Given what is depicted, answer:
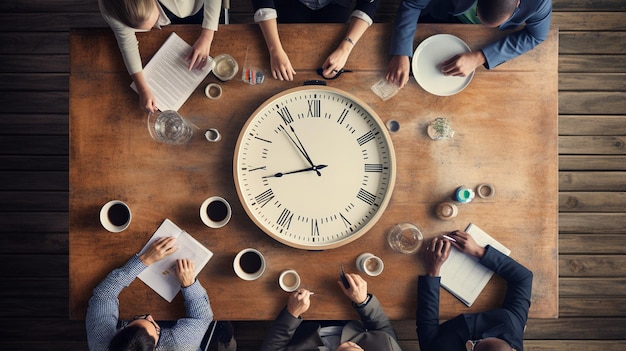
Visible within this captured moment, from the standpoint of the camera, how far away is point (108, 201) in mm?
1940

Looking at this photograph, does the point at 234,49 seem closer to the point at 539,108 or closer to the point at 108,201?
the point at 108,201

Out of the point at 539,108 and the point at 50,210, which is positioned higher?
the point at 539,108

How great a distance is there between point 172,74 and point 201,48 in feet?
0.59

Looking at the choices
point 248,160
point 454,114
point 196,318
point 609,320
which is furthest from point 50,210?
point 609,320

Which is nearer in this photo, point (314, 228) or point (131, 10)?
point (131, 10)

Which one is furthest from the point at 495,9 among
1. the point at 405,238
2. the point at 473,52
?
the point at 405,238

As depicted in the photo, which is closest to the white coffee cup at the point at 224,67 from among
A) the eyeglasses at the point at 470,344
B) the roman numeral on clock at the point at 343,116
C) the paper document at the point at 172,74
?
the paper document at the point at 172,74

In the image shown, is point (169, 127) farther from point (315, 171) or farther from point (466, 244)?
point (466, 244)

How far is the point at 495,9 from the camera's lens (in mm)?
1717

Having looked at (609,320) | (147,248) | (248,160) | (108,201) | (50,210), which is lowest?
(609,320)

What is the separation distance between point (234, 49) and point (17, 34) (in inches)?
71.7

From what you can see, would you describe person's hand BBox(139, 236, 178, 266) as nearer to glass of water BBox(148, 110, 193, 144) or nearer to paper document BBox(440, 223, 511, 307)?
glass of water BBox(148, 110, 193, 144)

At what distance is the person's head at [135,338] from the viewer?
1.84 metres

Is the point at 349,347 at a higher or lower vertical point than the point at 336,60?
lower
